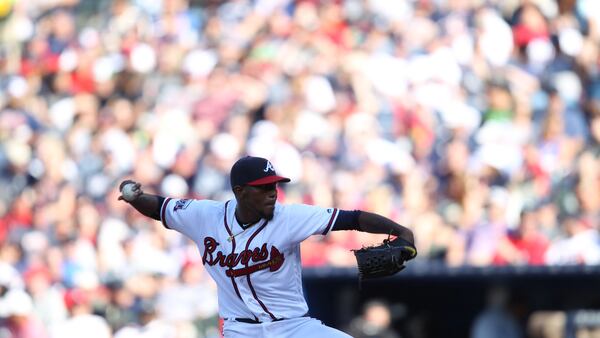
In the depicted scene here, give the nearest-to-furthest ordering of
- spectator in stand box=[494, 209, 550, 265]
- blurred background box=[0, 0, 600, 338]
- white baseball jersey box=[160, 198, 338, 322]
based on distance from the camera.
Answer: white baseball jersey box=[160, 198, 338, 322], spectator in stand box=[494, 209, 550, 265], blurred background box=[0, 0, 600, 338]

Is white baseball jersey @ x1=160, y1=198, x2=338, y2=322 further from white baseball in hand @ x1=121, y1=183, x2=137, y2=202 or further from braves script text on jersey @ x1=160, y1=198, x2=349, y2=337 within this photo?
white baseball in hand @ x1=121, y1=183, x2=137, y2=202

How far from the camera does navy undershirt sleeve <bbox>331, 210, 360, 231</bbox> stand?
667 cm

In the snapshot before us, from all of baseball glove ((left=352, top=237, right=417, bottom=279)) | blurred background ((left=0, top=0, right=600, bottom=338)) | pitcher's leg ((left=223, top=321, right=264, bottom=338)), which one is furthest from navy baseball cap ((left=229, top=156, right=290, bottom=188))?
blurred background ((left=0, top=0, right=600, bottom=338))

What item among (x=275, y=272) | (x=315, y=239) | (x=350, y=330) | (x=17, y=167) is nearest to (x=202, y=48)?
(x=17, y=167)

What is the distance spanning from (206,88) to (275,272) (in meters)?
8.67

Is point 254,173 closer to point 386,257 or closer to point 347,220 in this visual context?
point 347,220

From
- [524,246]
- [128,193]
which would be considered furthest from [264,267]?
[524,246]

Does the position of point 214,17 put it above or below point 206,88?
above

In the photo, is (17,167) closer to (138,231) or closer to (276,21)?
(138,231)

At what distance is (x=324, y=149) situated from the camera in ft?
44.7

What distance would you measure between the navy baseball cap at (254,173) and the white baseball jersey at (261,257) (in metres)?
0.28

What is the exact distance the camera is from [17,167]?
15336 millimetres

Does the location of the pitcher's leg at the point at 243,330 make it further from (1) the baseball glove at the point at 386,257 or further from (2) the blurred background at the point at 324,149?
(2) the blurred background at the point at 324,149

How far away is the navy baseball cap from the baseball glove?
570 millimetres
